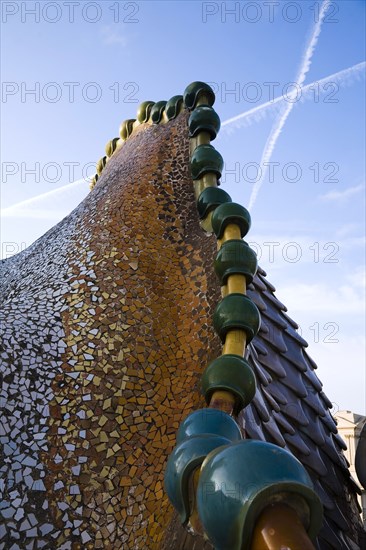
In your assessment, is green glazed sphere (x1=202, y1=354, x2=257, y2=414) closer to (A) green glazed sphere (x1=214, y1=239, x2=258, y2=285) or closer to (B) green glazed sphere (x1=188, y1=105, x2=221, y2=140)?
(A) green glazed sphere (x1=214, y1=239, x2=258, y2=285)

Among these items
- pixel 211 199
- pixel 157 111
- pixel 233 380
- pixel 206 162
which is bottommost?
pixel 233 380

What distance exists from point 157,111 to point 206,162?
1024mm

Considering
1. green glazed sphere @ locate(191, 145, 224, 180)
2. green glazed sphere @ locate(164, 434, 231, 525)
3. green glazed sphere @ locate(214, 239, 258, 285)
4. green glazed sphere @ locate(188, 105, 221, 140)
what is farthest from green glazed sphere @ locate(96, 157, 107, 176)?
green glazed sphere @ locate(164, 434, 231, 525)

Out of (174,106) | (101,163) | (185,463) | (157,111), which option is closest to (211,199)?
(174,106)

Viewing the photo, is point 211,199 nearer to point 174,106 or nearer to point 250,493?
point 174,106

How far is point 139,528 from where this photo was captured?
224cm

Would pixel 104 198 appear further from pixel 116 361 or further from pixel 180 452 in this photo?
pixel 180 452

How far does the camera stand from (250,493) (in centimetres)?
111

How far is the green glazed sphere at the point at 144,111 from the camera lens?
14.0 ft

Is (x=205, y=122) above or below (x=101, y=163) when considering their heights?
below

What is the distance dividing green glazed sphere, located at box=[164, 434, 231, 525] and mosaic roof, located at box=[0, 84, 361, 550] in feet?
1.52

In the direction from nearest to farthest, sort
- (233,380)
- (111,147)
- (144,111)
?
(233,380) → (144,111) → (111,147)

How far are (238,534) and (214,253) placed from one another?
1.89 m

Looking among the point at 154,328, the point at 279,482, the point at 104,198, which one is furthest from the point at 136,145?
the point at 279,482
